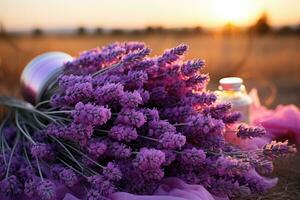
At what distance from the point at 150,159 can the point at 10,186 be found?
50 cm

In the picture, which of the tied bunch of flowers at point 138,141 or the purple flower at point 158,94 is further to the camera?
the purple flower at point 158,94

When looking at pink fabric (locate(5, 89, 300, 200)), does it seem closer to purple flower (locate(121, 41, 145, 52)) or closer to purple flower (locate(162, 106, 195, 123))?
purple flower (locate(162, 106, 195, 123))

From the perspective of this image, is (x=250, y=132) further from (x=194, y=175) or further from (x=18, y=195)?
(x=18, y=195)

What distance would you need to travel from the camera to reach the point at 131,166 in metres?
1.52

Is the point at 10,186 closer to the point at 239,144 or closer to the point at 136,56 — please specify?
the point at 136,56

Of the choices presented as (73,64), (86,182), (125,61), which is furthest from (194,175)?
(73,64)

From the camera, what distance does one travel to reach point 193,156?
1489 millimetres

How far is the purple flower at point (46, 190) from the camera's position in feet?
4.74

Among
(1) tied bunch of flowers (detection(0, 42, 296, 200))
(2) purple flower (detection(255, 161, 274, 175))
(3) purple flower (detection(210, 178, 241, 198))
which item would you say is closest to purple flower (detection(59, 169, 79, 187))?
(1) tied bunch of flowers (detection(0, 42, 296, 200))

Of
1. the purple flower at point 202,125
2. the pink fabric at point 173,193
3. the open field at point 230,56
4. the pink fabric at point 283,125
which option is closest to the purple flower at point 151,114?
the purple flower at point 202,125

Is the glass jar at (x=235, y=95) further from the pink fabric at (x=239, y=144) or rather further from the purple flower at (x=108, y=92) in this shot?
the purple flower at (x=108, y=92)

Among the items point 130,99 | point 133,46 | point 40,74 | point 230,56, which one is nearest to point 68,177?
point 130,99

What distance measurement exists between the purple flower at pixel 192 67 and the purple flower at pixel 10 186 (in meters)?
0.68

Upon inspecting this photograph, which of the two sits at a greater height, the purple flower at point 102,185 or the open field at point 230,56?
the purple flower at point 102,185
